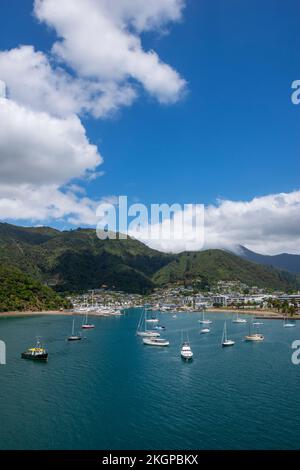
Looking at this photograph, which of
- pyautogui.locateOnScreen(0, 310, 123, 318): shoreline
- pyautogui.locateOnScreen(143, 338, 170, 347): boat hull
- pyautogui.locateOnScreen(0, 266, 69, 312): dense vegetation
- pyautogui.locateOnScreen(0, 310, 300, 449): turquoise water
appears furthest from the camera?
pyautogui.locateOnScreen(0, 266, 69, 312): dense vegetation

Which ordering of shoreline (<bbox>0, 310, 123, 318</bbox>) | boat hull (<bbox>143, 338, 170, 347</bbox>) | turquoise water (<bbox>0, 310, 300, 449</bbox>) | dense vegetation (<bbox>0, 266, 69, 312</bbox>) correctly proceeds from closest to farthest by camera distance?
turquoise water (<bbox>0, 310, 300, 449</bbox>) → boat hull (<bbox>143, 338, 170, 347</bbox>) → shoreline (<bbox>0, 310, 123, 318</bbox>) → dense vegetation (<bbox>0, 266, 69, 312</bbox>)

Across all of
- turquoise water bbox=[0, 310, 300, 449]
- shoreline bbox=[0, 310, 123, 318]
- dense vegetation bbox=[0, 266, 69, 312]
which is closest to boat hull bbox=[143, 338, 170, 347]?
turquoise water bbox=[0, 310, 300, 449]

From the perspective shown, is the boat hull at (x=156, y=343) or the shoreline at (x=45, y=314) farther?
the shoreline at (x=45, y=314)

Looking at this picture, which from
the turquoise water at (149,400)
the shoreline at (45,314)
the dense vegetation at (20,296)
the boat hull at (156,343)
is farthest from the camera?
the dense vegetation at (20,296)

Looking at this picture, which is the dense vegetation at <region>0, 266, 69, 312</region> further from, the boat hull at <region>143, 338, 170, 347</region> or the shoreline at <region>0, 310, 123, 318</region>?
the boat hull at <region>143, 338, 170, 347</region>

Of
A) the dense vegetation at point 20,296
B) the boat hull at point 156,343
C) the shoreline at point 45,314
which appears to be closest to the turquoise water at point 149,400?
the boat hull at point 156,343

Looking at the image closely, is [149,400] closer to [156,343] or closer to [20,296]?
[156,343]

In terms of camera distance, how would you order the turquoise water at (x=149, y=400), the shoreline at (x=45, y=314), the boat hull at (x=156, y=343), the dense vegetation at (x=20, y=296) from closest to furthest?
the turquoise water at (x=149, y=400)
the boat hull at (x=156, y=343)
the shoreline at (x=45, y=314)
the dense vegetation at (x=20, y=296)

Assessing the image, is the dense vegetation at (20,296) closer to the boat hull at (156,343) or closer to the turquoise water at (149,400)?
the turquoise water at (149,400)

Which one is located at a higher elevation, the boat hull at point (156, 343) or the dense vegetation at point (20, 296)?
the dense vegetation at point (20, 296)
